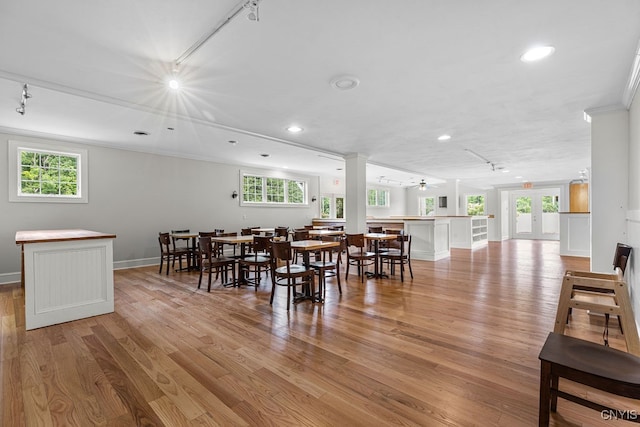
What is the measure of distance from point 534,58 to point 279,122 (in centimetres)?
309

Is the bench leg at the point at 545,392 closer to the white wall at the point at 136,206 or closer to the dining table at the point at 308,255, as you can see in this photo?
the dining table at the point at 308,255

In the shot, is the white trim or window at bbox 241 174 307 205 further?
window at bbox 241 174 307 205

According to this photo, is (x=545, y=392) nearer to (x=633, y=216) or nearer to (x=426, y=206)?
(x=633, y=216)

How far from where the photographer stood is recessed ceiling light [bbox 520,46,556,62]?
93.4 inches

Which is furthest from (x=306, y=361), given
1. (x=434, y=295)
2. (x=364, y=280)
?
(x=364, y=280)

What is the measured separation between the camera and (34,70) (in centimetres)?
276

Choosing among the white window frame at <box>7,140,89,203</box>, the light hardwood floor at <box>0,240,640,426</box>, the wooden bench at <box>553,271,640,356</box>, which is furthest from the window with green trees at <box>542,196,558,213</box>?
the white window frame at <box>7,140,89,203</box>

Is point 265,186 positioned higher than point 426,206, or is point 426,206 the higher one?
point 265,186

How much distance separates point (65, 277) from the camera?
313cm

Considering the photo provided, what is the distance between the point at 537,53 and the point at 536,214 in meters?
12.6

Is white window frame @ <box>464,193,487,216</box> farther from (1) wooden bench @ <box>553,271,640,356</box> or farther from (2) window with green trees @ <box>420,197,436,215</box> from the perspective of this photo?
(1) wooden bench @ <box>553,271,640,356</box>

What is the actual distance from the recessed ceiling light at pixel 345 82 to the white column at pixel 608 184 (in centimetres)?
304

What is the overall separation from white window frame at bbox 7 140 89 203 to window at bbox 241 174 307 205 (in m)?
3.47

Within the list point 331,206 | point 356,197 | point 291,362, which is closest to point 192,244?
point 356,197
